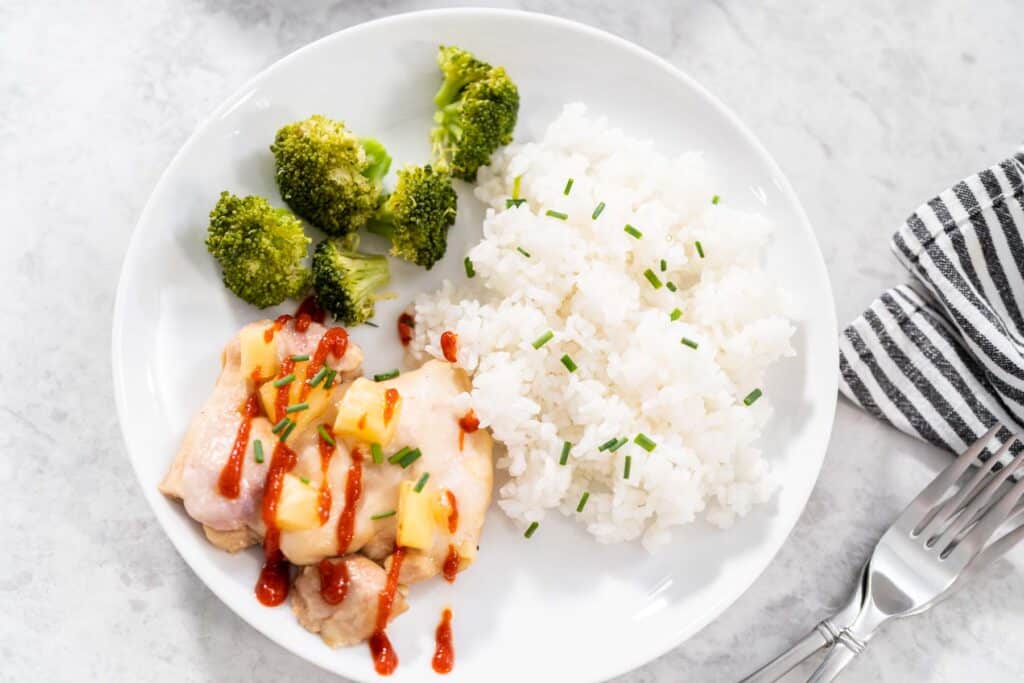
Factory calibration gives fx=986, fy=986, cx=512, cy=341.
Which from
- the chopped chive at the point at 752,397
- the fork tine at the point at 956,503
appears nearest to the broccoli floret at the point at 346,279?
the chopped chive at the point at 752,397

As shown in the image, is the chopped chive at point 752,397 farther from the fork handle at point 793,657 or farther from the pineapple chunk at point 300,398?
the pineapple chunk at point 300,398

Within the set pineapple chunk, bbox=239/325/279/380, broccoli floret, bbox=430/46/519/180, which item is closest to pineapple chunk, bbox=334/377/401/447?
pineapple chunk, bbox=239/325/279/380

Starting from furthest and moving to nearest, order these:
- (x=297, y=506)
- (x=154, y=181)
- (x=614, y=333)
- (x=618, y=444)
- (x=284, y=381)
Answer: (x=154, y=181), (x=614, y=333), (x=618, y=444), (x=284, y=381), (x=297, y=506)

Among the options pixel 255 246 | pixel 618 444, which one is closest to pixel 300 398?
pixel 255 246

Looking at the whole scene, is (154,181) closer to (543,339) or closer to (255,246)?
(255,246)

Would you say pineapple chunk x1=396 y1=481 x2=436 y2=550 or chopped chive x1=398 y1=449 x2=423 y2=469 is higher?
chopped chive x1=398 y1=449 x2=423 y2=469

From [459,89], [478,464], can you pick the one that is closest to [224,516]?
[478,464]

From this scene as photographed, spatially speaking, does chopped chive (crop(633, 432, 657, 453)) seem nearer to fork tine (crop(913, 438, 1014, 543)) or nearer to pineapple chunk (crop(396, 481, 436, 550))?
pineapple chunk (crop(396, 481, 436, 550))
